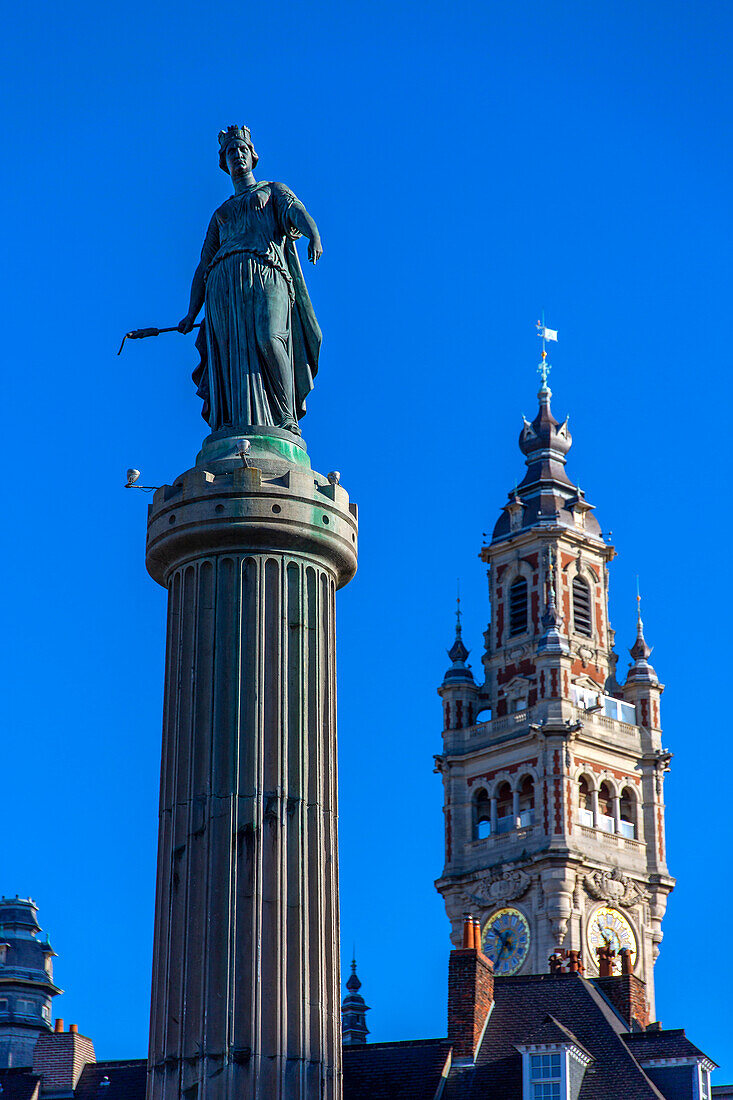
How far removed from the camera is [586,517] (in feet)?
350

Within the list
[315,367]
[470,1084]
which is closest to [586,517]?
[470,1084]

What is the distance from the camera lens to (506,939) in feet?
307

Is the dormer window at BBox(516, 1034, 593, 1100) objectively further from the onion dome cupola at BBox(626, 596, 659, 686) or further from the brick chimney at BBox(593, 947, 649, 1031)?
the onion dome cupola at BBox(626, 596, 659, 686)

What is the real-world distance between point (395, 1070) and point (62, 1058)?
19.2 ft

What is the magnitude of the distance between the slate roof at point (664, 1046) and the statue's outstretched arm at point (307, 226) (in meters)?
19.5

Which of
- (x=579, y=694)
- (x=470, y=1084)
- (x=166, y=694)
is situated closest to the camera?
(x=166, y=694)

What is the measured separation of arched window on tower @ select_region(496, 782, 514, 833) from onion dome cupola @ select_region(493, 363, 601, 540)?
13437 millimetres

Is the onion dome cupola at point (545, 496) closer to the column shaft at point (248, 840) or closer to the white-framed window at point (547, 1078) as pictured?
the white-framed window at point (547, 1078)

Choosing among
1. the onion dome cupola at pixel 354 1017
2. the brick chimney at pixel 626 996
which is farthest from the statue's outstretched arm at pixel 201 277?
the onion dome cupola at pixel 354 1017

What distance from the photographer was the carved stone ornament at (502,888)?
94.6 m

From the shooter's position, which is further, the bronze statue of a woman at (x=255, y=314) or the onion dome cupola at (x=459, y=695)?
the onion dome cupola at (x=459, y=695)

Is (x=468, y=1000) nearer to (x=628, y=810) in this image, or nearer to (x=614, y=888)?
(x=614, y=888)

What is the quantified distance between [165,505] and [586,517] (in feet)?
296

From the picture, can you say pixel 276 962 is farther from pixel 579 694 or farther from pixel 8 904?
pixel 579 694
